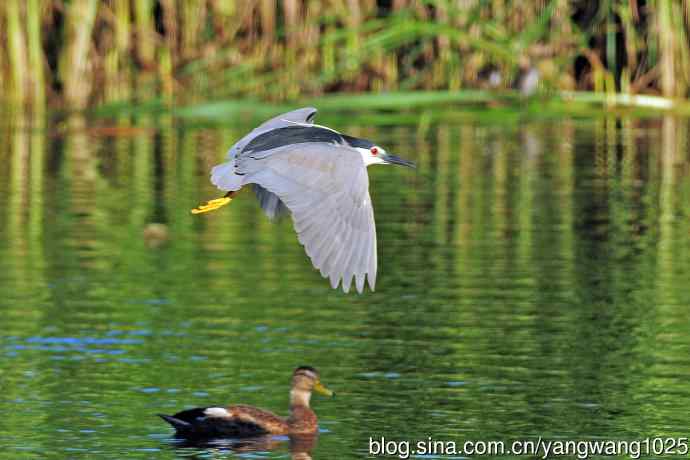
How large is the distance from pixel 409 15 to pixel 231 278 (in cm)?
922

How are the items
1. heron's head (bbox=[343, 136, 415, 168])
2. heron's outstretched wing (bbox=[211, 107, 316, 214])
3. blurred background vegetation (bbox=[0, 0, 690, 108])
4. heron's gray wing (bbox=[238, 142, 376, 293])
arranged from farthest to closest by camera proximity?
blurred background vegetation (bbox=[0, 0, 690, 108]) → heron's head (bbox=[343, 136, 415, 168]) → heron's outstretched wing (bbox=[211, 107, 316, 214]) → heron's gray wing (bbox=[238, 142, 376, 293])

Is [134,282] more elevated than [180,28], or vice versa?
[180,28]

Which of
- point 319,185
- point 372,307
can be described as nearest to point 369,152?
point 319,185

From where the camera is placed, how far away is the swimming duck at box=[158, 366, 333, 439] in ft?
27.8

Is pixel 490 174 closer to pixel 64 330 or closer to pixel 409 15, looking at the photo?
pixel 409 15

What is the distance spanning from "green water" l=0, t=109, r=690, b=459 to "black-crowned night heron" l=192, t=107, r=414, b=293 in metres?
1.36

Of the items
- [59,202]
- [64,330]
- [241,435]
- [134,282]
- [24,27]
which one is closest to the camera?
[241,435]

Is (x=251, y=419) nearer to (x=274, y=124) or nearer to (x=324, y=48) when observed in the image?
(x=274, y=124)

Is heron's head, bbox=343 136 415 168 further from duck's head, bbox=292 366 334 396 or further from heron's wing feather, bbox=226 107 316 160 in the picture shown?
duck's head, bbox=292 366 334 396

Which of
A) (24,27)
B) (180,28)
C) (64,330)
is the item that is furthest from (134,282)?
(180,28)

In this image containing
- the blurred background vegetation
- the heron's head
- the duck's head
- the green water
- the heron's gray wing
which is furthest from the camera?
the blurred background vegetation

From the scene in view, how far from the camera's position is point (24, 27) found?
68.6 feet

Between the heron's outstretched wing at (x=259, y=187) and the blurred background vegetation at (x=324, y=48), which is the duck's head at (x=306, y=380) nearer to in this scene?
the heron's outstretched wing at (x=259, y=187)

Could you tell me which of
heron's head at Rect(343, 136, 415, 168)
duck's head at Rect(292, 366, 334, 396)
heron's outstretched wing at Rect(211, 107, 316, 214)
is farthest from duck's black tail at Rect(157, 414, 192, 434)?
heron's head at Rect(343, 136, 415, 168)
